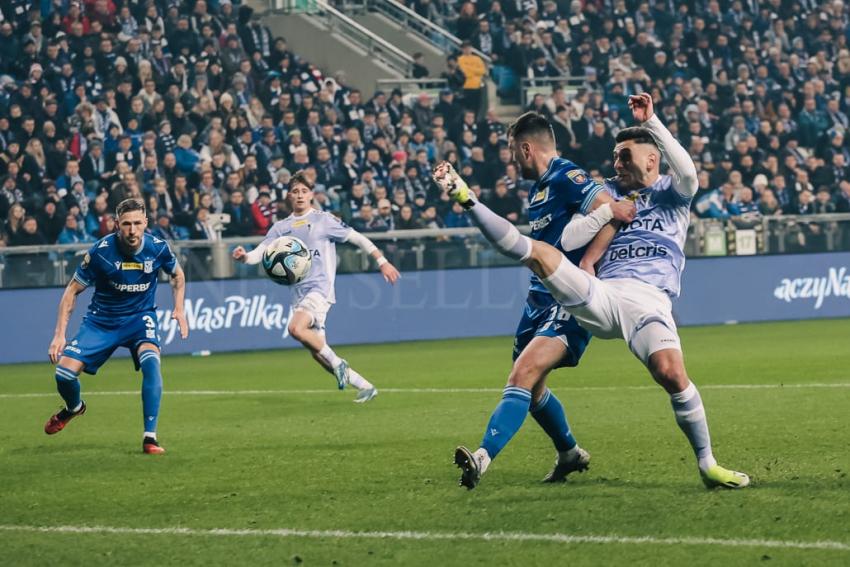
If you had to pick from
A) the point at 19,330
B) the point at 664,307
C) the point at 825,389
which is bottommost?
the point at 19,330

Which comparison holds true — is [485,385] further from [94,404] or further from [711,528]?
[711,528]

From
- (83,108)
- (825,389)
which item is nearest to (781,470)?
(825,389)

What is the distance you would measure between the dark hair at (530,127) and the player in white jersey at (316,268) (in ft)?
19.8

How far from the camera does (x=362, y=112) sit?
26.4 metres

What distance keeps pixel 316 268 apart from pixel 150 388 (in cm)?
450

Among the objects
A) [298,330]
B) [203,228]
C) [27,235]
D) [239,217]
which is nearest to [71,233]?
[27,235]

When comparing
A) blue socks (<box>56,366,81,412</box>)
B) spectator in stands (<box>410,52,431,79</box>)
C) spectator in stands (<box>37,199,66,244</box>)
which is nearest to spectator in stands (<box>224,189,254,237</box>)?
spectator in stands (<box>37,199,66,244</box>)

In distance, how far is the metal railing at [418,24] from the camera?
30984 mm

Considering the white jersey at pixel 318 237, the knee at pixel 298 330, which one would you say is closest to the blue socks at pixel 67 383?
the knee at pixel 298 330

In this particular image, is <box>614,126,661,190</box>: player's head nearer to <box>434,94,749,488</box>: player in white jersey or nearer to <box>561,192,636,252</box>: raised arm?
<box>434,94,749,488</box>: player in white jersey

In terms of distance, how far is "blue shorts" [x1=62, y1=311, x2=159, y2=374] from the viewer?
11359mm

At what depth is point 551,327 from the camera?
8.51 m

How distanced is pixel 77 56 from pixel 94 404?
1067cm

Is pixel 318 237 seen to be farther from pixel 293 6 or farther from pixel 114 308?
pixel 293 6
